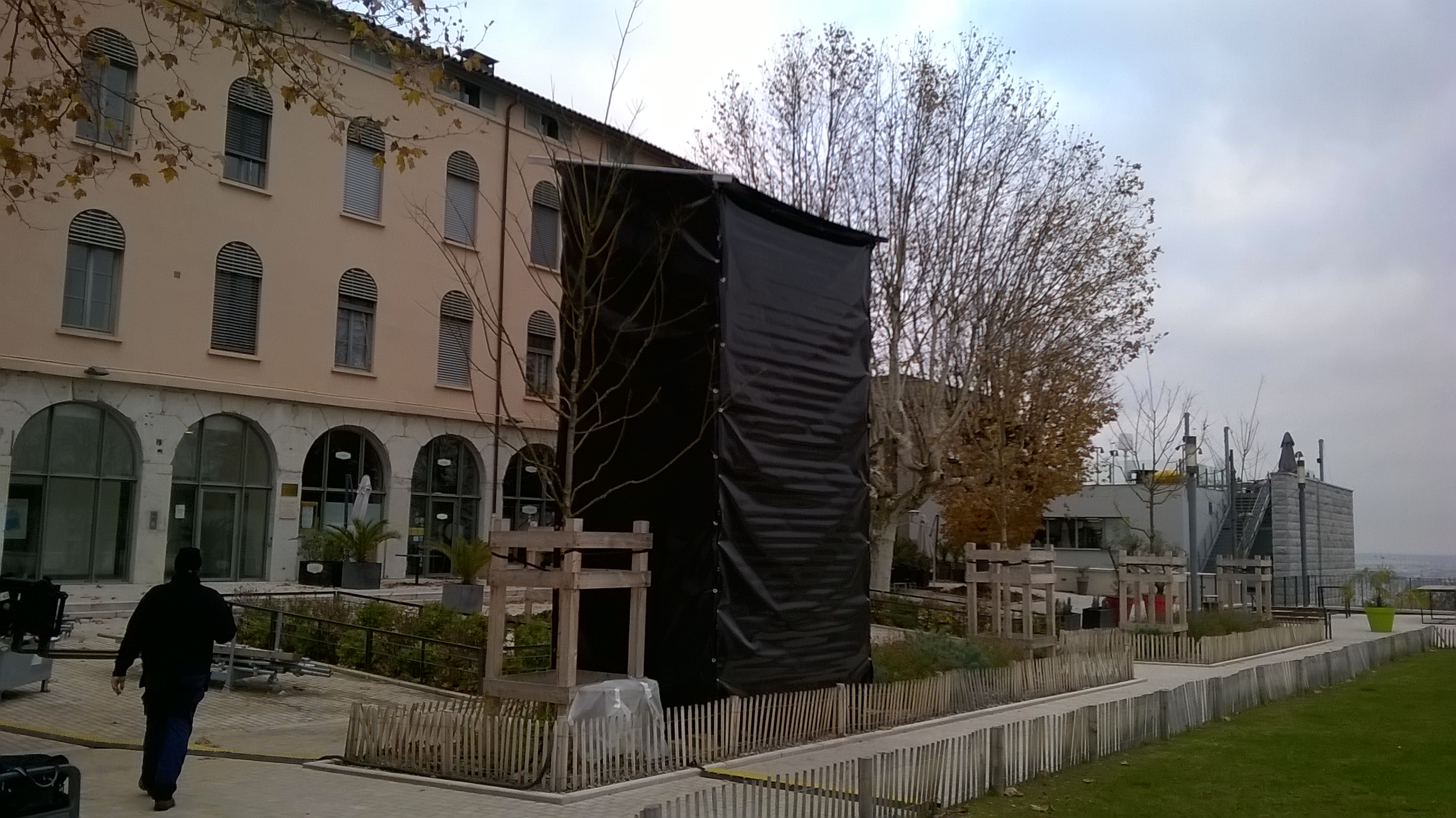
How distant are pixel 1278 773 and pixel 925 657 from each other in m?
4.79

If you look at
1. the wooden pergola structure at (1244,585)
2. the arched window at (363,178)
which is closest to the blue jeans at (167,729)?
the arched window at (363,178)

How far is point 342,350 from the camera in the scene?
28.2 meters

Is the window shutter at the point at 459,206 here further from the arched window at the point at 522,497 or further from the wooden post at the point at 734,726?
the wooden post at the point at 734,726

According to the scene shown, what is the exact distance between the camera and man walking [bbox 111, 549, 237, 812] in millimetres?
8414

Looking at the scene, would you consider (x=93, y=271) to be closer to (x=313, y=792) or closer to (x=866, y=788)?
(x=313, y=792)

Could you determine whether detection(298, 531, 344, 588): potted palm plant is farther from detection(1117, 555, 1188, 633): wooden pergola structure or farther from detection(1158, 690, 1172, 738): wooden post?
detection(1158, 690, 1172, 738): wooden post

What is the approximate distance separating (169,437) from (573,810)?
19.3 metres

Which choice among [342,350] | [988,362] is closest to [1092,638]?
[988,362]

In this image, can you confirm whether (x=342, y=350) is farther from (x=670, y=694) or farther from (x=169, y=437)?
(x=670, y=694)

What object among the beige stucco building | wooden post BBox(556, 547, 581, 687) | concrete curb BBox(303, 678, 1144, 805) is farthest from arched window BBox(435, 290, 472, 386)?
wooden post BBox(556, 547, 581, 687)

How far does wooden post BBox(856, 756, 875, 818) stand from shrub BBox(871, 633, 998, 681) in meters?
5.81

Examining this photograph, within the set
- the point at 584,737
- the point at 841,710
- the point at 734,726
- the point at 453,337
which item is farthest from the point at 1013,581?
the point at 453,337

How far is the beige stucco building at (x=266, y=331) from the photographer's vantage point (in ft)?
75.4

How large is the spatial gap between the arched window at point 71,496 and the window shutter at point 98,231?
323 centimetres
